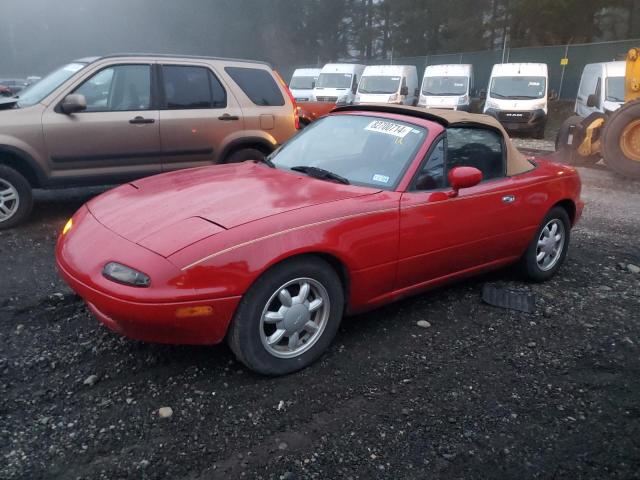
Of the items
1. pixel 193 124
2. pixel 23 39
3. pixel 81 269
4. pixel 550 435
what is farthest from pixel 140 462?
pixel 23 39

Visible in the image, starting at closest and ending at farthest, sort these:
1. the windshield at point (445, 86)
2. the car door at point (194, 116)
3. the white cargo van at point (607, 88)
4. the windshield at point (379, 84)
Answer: the car door at point (194, 116)
the white cargo van at point (607, 88)
the windshield at point (445, 86)
the windshield at point (379, 84)

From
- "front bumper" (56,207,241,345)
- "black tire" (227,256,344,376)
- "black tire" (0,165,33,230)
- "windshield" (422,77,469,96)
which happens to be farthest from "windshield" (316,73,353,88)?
"front bumper" (56,207,241,345)

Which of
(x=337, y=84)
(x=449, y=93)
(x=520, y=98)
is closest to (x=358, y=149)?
(x=520, y=98)

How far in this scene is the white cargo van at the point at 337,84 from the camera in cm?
2088

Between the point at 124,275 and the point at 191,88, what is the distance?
4399 millimetres

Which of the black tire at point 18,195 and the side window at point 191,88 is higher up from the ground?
the side window at point 191,88

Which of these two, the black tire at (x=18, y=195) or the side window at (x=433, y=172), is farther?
the black tire at (x=18, y=195)

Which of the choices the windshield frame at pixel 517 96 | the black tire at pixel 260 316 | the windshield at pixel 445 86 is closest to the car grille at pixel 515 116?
the windshield frame at pixel 517 96

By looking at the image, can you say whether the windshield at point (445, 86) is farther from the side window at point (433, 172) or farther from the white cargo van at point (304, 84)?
the side window at point (433, 172)

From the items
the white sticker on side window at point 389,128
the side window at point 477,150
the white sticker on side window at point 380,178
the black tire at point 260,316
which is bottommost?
the black tire at point 260,316

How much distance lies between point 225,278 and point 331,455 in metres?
1.00

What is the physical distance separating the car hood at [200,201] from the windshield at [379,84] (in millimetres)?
16509

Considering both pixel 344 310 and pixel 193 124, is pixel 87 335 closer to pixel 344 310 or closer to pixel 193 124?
pixel 344 310

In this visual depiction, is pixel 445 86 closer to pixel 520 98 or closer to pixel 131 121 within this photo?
pixel 520 98
